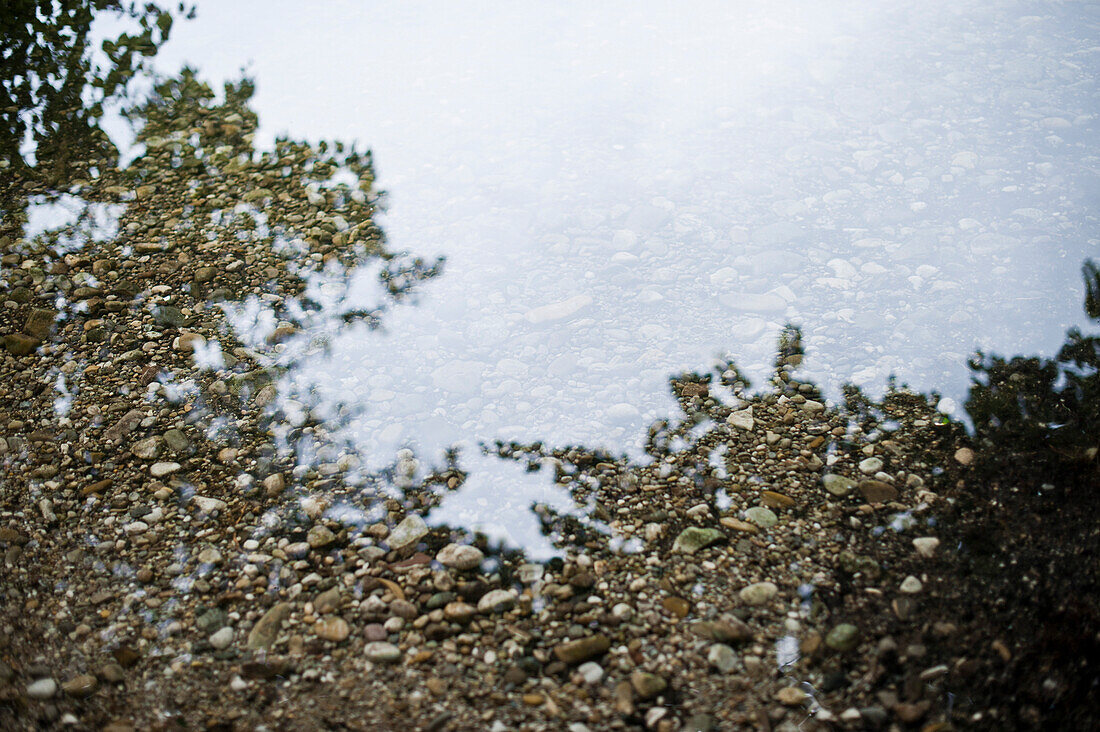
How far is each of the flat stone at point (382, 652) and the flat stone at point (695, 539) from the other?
904mm

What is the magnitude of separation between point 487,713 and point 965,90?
179 inches

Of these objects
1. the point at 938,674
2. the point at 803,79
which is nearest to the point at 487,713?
the point at 938,674

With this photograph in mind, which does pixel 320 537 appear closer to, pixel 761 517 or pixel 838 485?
pixel 761 517

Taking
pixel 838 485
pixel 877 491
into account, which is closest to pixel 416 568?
pixel 838 485

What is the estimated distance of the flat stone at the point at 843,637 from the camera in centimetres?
197

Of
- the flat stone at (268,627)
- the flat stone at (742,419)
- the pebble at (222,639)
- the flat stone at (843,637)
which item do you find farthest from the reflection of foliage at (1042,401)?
the pebble at (222,639)

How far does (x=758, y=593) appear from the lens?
2133 mm

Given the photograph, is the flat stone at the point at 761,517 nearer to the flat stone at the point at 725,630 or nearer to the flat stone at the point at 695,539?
the flat stone at the point at 695,539

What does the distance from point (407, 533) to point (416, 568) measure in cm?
15

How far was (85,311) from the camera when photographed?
3312mm

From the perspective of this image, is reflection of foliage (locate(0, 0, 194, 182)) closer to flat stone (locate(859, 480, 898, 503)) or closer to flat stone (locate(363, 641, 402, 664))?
flat stone (locate(363, 641, 402, 664))

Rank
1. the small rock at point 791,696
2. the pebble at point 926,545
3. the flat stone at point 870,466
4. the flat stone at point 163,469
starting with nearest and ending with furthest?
the small rock at point 791,696 < the pebble at point 926,545 < the flat stone at point 870,466 < the flat stone at point 163,469

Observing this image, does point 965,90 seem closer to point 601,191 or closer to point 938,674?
point 601,191

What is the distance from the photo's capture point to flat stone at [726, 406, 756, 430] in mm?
2700
